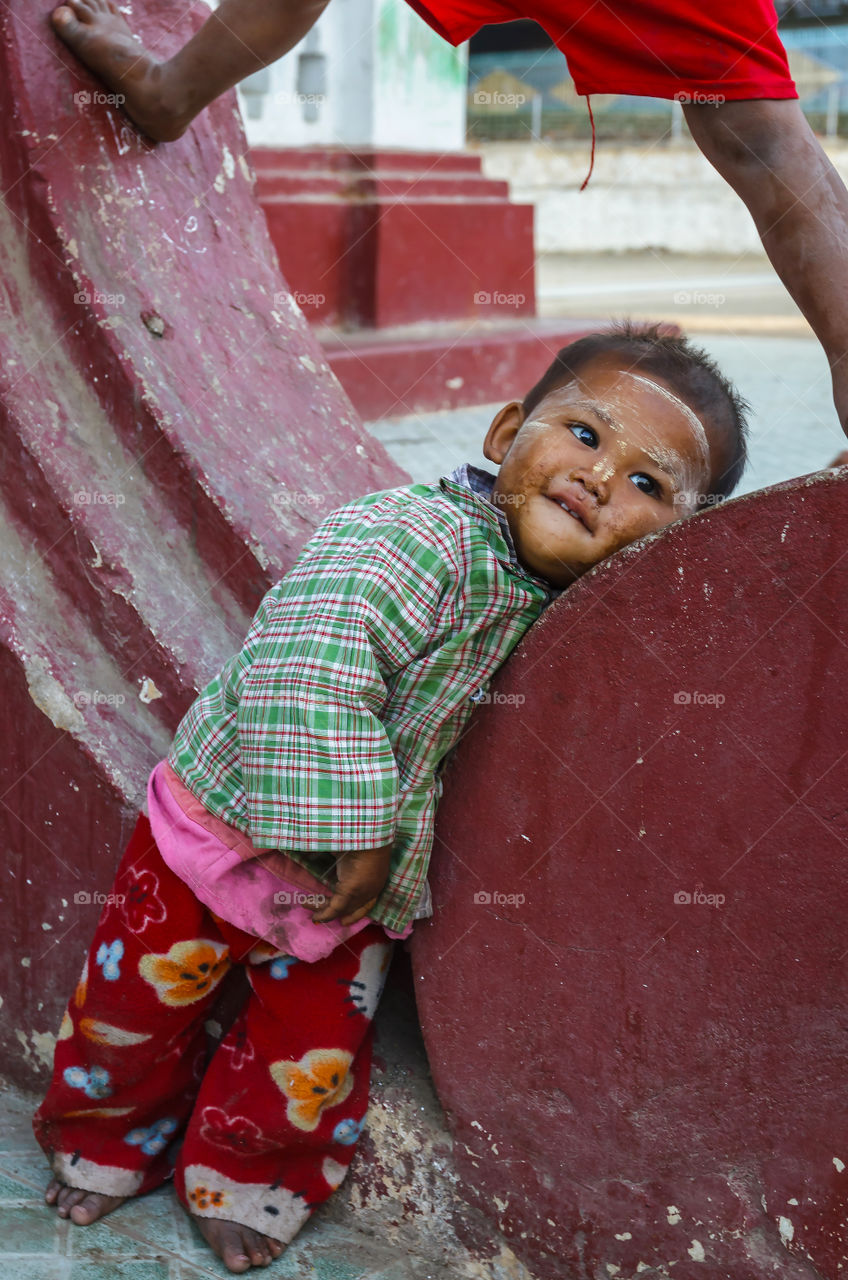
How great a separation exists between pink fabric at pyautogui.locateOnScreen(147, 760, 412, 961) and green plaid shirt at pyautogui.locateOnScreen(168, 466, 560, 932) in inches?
0.9

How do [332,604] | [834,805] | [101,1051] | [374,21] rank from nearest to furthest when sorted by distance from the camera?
[834,805] → [332,604] → [101,1051] → [374,21]

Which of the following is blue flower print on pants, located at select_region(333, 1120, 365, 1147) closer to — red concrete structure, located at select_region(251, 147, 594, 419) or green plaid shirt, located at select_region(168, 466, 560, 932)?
green plaid shirt, located at select_region(168, 466, 560, 932)

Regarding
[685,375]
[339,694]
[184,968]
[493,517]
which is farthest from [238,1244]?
[685,375]

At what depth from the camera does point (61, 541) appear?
2000 millimetres

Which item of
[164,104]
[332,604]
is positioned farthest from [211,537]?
[164,104]

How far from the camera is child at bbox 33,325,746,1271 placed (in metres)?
1.54

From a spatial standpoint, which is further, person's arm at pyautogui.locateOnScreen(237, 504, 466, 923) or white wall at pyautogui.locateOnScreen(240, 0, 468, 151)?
white wall at pyautogui.locateOnScreen(240, 0, 468, 151)

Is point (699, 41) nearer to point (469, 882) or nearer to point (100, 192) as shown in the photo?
point (100, 192)

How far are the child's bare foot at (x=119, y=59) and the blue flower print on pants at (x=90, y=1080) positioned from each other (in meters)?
1.35

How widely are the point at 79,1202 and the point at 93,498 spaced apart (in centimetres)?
95

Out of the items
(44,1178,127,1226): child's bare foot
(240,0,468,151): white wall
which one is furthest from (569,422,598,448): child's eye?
(240,0,468,151): white wall

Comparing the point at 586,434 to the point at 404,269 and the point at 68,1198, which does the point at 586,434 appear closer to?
the point at 68,1198

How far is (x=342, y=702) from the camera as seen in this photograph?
1.52m

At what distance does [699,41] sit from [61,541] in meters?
1.08
